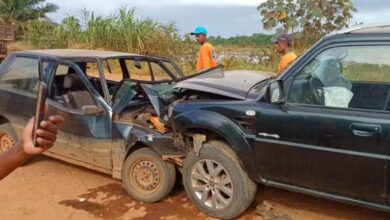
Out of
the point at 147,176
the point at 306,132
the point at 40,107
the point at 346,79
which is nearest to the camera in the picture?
the point at 40,107

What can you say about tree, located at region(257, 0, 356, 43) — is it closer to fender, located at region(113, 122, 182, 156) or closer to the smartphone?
fender, located at region(113, 122, 182, 156)

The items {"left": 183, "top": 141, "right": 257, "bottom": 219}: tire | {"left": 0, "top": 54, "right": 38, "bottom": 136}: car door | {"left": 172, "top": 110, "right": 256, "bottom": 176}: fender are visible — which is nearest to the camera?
{"left": 172, "top": 110, "right": 256, "bottom": 176}: fender

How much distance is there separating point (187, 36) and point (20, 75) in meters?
11.3

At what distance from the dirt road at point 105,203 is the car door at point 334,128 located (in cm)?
83

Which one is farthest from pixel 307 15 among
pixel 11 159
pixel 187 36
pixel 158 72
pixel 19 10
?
pixel 19 10

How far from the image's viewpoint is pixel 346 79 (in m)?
4.28

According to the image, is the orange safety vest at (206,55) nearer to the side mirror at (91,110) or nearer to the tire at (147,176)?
the side mirror at (91,110)

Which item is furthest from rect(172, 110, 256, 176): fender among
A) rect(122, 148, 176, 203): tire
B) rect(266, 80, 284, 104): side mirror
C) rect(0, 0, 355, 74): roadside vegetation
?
rect(0, 0, 355, 74): roadside vegetation

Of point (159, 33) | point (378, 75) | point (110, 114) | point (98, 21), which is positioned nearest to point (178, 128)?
point (110, 114)

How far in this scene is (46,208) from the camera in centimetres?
509

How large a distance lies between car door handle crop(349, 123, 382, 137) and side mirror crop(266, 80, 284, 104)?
0.68m

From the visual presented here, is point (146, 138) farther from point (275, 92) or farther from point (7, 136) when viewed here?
point (7, 136)

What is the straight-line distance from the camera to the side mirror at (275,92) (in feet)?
13.9

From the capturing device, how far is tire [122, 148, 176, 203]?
512 cm
